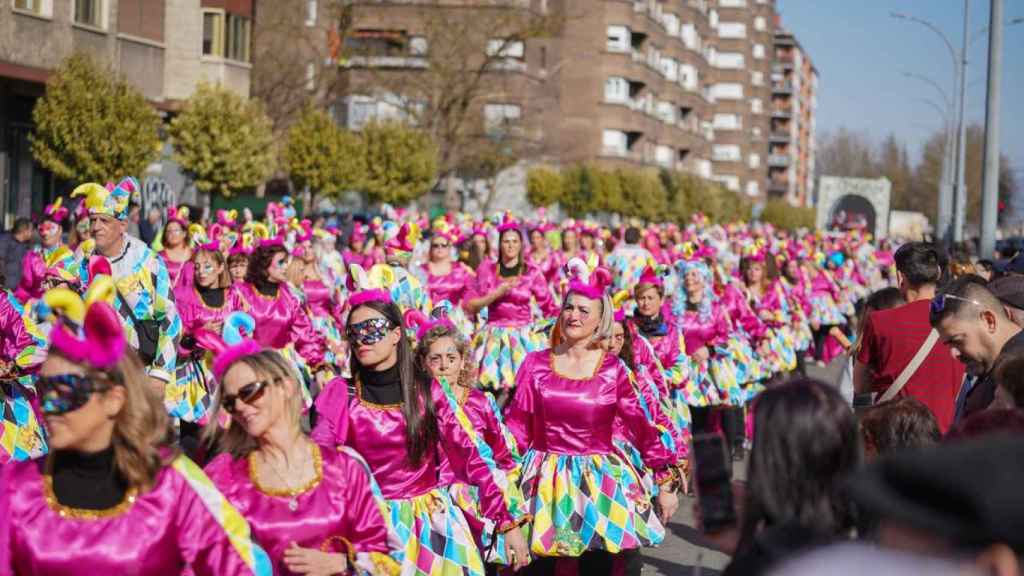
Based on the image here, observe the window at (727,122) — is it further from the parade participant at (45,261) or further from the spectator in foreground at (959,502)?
the spectator in foreground at (959,502)

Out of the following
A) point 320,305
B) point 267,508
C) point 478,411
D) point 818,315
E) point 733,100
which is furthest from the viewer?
point 733,100

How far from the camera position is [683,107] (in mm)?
91125

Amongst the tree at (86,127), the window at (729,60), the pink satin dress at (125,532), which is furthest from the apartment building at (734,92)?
the pink satin dress at (125,532)

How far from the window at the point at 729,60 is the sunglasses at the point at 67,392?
11394 centimetres

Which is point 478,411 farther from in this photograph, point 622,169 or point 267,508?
point 622,169

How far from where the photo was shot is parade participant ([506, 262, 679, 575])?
289 inches

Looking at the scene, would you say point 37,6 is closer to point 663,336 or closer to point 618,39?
point 663,336

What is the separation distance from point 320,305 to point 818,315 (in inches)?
352

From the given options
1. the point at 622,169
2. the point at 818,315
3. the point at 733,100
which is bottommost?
the point at 818,315

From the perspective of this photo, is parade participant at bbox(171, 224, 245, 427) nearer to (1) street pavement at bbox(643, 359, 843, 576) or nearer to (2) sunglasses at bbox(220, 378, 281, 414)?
(1) street pavement at bbox(643, 359, 843, 576)

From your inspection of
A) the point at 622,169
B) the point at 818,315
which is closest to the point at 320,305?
the point at 818,315

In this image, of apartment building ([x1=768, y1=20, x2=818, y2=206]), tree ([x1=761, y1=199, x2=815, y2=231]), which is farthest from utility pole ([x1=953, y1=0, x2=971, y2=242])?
apartment building ([x1=768, y1=20, x2=818, y2=206])

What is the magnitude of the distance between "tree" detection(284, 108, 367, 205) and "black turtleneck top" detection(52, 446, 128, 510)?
3370 cm

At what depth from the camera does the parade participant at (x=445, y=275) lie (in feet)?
48.7
